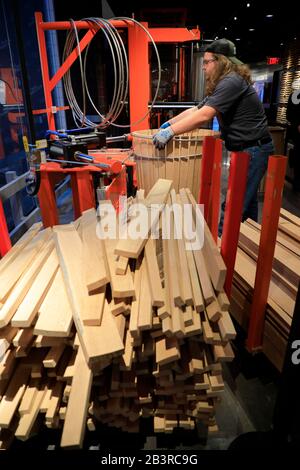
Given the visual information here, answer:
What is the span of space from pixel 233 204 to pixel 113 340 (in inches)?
39.9

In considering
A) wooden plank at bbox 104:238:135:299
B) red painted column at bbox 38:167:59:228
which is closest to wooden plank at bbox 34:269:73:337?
wooden plank at bbox 104:238:135:299

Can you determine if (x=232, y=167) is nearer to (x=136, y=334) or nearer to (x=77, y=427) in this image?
(x=136, y=334)

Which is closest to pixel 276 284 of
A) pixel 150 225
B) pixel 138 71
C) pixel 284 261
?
pixel 284 261

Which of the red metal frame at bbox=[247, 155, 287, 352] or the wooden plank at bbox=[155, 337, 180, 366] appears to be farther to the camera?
the red metal frame at bbox=[247, 155, 287, 352]

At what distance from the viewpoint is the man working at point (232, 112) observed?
9.20ft

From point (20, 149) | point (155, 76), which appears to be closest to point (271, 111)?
point (155, 76)

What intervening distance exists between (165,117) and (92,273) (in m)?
Answer: 5.61

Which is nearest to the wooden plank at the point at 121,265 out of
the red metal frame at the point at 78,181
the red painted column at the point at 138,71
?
the red metal frame at the point at 78,181

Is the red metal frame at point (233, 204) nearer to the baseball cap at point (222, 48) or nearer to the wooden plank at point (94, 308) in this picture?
the wooden plank at point (94, 308)

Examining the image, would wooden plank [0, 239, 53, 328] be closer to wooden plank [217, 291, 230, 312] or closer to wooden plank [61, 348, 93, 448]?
wooden plank [61, 348, 93, 448]

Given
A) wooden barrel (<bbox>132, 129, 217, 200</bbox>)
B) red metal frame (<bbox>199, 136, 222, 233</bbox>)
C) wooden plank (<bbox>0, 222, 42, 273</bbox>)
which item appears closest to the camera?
wooden plank (<bbox>0, 222, 42, 273</bbox>)

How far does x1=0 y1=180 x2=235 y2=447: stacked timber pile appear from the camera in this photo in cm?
143

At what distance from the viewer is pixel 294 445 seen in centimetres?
162

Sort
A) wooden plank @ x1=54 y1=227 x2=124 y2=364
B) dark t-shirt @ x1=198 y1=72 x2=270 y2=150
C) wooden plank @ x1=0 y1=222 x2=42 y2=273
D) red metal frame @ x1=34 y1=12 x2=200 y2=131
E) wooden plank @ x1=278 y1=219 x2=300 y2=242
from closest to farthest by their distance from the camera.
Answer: wooden plank @ x1=54 y1=227 x2=124 y2=364 → wooden plank @ x1=0 y1=222 x2=42 y2=273 → wooden plank @ x1=278 y1=219 x2=300 y2=242 → dark t-shirt @ x1=198 y1=72 x2=270 y2=150 → red metal frame @ x1=34 y1=12 x2=200 y2=131
